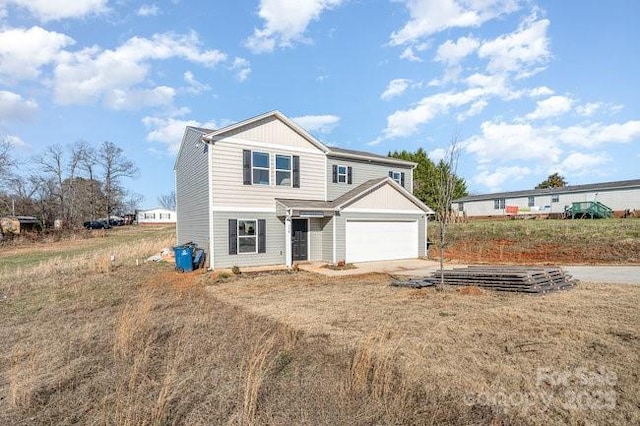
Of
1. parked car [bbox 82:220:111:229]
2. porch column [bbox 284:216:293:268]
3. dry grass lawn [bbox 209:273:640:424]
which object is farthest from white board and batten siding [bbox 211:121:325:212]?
parked car [bbox 82:220:111:229]

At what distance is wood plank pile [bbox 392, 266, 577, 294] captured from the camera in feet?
32.1

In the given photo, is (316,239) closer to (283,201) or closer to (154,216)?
(283,201)

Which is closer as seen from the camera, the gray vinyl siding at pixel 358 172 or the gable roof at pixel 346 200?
the gable roof at pixel 346 200

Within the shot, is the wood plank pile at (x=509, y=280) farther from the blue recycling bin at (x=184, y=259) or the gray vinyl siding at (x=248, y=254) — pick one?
the blue recycling bin at (x=184, y=259)

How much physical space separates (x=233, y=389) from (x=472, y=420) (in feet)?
8.26

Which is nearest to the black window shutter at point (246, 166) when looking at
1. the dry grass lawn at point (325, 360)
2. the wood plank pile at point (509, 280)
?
the dry grass lawn at point (325, 360)

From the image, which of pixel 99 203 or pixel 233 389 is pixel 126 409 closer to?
pixel 233 389

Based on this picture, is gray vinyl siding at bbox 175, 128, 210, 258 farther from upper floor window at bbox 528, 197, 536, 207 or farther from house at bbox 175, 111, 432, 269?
upper floor window at bbox 528, 197, 536, 207

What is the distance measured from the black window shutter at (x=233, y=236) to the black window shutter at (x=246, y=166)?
1781 millimetres

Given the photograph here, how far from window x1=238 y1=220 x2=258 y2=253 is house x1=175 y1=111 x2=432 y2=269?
43 millimetres

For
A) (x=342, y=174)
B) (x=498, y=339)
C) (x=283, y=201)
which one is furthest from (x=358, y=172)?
(x=498, y=339)

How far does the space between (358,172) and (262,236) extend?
656cm

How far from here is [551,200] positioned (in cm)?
4091

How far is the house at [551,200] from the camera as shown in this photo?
1389 inches
